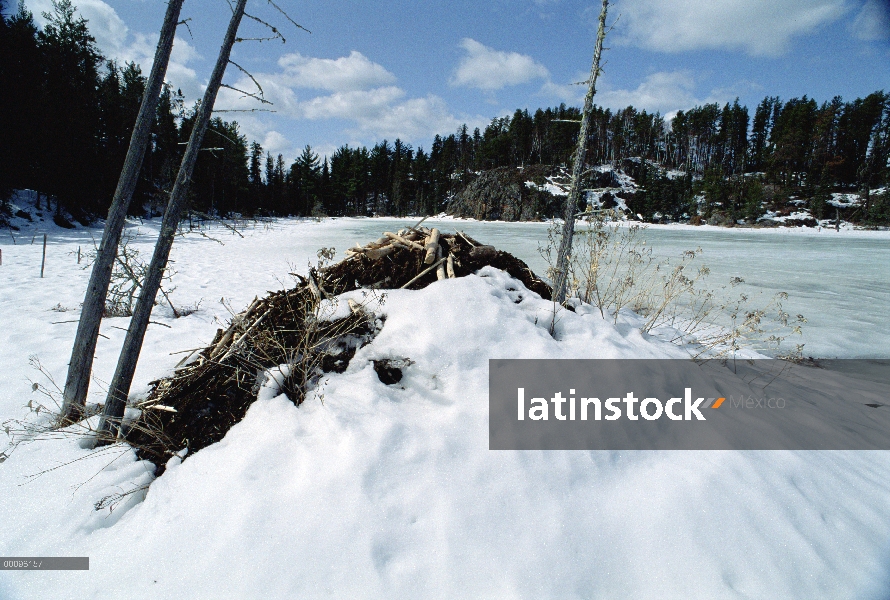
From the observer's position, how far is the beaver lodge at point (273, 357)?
8.55 feet

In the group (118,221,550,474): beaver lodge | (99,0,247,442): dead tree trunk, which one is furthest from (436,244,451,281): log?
(99,0,247,442): dead tree trunk

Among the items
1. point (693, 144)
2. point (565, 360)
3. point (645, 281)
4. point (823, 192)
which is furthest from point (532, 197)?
point (565, 360)

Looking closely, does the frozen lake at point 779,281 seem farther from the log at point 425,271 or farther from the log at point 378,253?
the log at point 425,271

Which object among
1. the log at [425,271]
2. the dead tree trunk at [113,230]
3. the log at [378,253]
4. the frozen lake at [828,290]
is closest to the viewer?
the dead tree trunk at [113,230]

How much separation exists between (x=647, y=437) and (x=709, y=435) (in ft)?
1.30

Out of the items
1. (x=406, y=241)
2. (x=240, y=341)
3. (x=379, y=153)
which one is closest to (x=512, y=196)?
(x=379, y=153)

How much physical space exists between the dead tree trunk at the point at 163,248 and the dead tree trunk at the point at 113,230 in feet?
0.85

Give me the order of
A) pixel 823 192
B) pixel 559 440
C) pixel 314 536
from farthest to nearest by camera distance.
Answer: pixel 823 192, pixel 559 440, pixel 314 536

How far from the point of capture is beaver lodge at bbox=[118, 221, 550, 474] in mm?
2605

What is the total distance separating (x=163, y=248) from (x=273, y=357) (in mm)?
1061

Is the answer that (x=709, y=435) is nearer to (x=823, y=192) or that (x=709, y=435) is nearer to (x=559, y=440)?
(x=559, y=440)

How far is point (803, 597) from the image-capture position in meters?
1.60

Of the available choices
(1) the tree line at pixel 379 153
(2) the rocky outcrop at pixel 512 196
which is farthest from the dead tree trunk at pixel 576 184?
(2) the rocky outcrop at pixel 512 196

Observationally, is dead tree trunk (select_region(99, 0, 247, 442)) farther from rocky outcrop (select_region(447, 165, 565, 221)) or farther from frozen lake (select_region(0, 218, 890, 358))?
rocky outcrop (select_region(447, 165, 565, 221))
